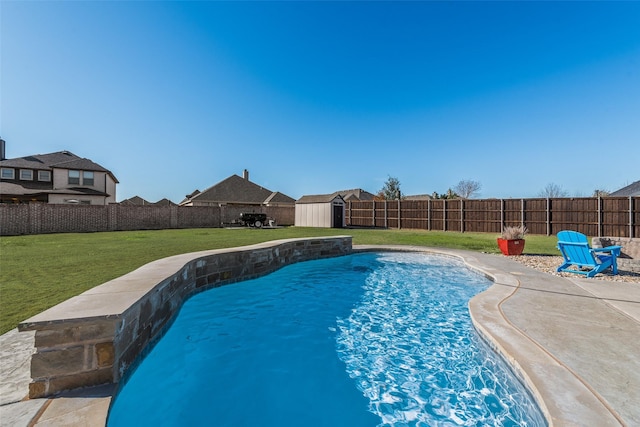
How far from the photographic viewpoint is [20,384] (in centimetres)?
213

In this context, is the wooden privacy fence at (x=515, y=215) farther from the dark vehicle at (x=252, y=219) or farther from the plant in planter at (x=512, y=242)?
the plant in planter at (x=512, y=242)

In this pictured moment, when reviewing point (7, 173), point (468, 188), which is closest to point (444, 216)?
point (468, 188)

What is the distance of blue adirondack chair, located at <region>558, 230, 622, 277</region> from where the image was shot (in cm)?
576

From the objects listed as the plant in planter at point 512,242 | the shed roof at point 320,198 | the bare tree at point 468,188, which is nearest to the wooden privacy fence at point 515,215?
the shed roof at point 320,198

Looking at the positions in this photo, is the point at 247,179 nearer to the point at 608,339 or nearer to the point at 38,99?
the point at 38,99

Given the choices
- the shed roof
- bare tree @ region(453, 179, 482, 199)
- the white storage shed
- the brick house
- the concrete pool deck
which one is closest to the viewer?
the concrete pool deck

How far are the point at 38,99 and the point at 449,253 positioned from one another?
14253mm

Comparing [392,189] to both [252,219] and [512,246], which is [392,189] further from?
[512,246]

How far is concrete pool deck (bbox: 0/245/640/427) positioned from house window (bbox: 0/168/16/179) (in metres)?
29.4

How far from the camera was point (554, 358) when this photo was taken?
2475 millimetres

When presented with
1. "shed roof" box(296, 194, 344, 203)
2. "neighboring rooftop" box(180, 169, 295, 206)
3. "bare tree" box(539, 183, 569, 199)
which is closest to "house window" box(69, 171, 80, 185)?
"neighboring rooftop" box(180, 169, 295, 206)

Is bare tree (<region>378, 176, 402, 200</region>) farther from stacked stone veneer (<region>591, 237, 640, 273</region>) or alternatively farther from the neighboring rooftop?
stacked stone veneer (<region>591, 237, 640, 273</region>)

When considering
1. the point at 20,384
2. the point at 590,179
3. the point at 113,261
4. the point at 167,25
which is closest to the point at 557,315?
the point at 20,384

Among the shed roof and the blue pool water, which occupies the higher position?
the shed roof
